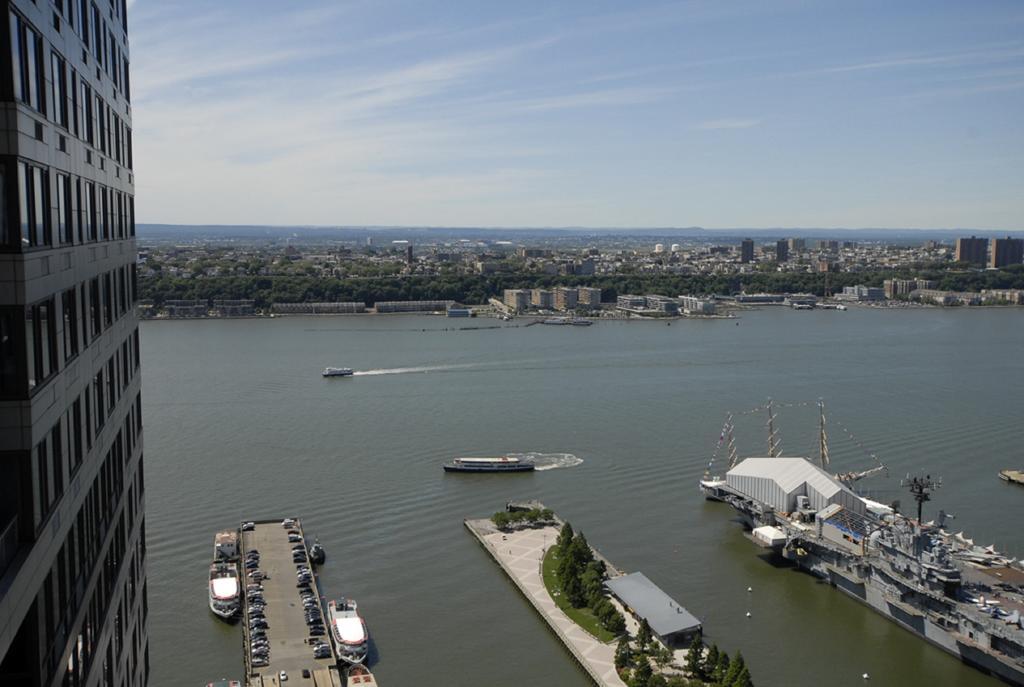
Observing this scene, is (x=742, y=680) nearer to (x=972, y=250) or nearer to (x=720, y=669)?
(x=720, y=669)

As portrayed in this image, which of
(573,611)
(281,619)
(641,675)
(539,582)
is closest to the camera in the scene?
(641,675)

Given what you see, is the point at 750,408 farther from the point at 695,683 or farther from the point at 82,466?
the point at 82,466

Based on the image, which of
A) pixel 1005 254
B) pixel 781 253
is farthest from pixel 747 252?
pixel 1005 254

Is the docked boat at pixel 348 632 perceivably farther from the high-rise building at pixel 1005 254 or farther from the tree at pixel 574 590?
the high-rise building at pixel 1005 254

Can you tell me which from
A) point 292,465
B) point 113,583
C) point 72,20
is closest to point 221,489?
point 292,465

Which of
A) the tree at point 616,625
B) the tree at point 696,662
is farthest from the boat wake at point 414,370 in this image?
the tree at point 696,662
